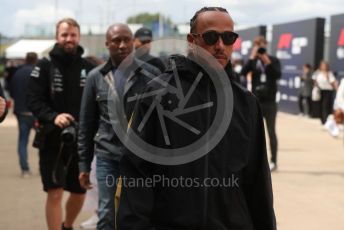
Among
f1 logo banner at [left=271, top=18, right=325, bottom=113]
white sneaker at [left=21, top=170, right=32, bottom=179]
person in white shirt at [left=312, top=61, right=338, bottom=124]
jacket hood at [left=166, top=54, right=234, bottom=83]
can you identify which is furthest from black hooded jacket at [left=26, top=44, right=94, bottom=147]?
f1 logo banner at [left=271, top=18, right=325, bottom=113]

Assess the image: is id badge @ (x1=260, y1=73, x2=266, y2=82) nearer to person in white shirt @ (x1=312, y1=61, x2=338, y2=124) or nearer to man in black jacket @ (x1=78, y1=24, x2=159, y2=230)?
man in black jacket @ (x1=78, y1=24, x2=159, y2=230)

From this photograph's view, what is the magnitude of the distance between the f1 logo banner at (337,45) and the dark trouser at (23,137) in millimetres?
12342

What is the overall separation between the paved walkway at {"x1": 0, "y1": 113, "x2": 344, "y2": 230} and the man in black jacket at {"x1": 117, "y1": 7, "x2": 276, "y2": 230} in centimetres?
434

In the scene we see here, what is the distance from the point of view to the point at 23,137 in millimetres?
10703

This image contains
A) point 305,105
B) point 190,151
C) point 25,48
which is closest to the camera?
point 190,151

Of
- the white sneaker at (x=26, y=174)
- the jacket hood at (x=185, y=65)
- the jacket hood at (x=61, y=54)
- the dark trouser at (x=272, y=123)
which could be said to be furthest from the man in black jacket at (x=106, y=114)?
the dark trouser at (x=272, y=123)

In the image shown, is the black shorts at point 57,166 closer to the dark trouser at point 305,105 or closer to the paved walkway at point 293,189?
the paved walkway at point 293,189

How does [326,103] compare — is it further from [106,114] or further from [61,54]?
[106,114]

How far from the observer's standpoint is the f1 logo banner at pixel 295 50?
76.0 ft

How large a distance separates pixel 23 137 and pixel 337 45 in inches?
528

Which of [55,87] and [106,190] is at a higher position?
[55,87]

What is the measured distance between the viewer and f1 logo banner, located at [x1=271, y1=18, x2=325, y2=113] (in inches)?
912

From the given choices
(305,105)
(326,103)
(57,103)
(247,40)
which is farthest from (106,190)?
(247,40)

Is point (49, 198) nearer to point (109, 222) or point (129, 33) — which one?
point (109, 222)
